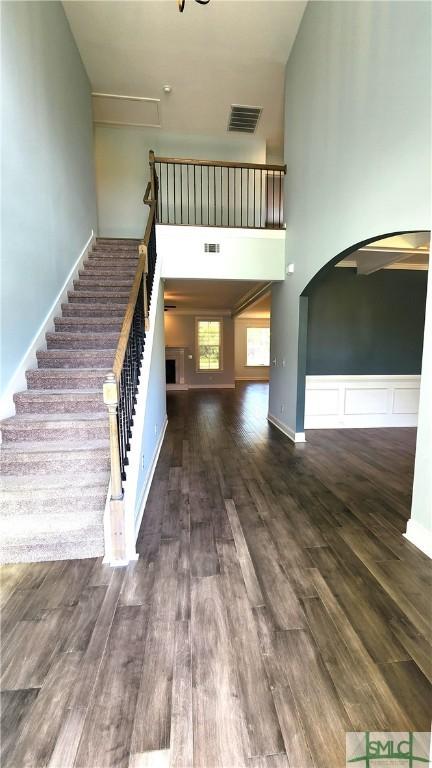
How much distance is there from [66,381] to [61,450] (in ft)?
2.94

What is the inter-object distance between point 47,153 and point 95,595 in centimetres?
448

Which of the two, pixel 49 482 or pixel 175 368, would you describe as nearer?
pixel 49 482

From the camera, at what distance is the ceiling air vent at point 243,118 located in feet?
19.3

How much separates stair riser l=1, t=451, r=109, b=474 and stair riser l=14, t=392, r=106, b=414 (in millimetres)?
512

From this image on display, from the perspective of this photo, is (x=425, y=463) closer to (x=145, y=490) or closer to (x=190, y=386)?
(x=145, y=490)

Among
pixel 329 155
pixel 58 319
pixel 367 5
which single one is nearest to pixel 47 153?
pixel 58 319

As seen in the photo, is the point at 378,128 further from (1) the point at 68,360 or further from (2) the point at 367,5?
(1) the point at 68,360

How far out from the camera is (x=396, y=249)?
3.82 meters

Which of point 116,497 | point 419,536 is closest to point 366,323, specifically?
point 419,536

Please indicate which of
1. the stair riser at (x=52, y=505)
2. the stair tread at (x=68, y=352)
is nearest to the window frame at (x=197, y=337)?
the stair tread at (x=68, y=352)

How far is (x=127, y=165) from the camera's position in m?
6.56

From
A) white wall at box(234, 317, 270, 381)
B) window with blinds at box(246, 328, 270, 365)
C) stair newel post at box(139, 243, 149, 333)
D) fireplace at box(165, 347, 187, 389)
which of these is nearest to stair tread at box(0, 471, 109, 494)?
stair newel post at box(139, 243, 149, 333)

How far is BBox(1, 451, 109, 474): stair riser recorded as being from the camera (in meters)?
2.42

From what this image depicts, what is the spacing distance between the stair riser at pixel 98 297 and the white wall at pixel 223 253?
89cm
